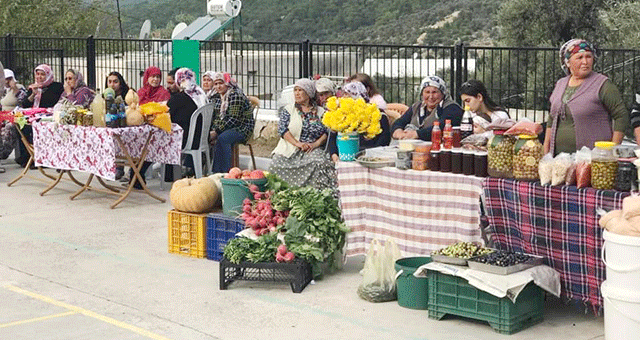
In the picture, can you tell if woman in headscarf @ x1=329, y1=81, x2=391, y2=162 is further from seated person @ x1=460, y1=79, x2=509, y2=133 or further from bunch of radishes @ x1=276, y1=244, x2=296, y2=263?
bunch of radishes @ x1=276, y1=244, x2=296, y2=263

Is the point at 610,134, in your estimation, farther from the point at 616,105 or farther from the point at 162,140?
the point at 162,140

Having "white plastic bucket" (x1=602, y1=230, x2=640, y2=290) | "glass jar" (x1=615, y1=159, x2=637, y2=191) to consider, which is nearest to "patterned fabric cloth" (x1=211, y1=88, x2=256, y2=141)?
"glass jar" (x1=615, y1=159, x2=637, y2=191)

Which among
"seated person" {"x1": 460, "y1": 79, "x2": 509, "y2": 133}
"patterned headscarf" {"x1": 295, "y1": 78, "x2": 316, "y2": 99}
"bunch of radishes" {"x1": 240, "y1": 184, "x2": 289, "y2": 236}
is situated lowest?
"bunch of radishes" {"x1": 240, "y1": 184, "x2": 289, "y2": 236}

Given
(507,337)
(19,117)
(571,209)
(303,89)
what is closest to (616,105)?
(571,209)

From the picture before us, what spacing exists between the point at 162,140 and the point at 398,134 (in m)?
3.49

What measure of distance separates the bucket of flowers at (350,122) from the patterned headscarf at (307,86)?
4.39ft

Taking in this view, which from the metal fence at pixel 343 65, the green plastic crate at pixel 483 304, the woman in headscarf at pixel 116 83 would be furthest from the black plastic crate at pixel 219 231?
the metal fence at pixel 343 65

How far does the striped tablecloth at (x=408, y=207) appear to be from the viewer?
26.5 ft

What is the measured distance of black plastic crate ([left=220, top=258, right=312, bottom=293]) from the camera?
8344 mm

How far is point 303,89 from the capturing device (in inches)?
418

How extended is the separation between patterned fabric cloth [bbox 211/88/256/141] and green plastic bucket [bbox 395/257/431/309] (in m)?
5.66

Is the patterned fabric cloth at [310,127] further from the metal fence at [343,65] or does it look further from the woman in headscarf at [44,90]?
the woman in headscarf at [44,90]

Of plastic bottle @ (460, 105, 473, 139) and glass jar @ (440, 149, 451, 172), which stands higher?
plastic bottle @ (460, 105, 473, 139)

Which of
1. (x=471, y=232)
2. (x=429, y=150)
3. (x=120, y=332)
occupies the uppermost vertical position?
(x=429, y=150)
